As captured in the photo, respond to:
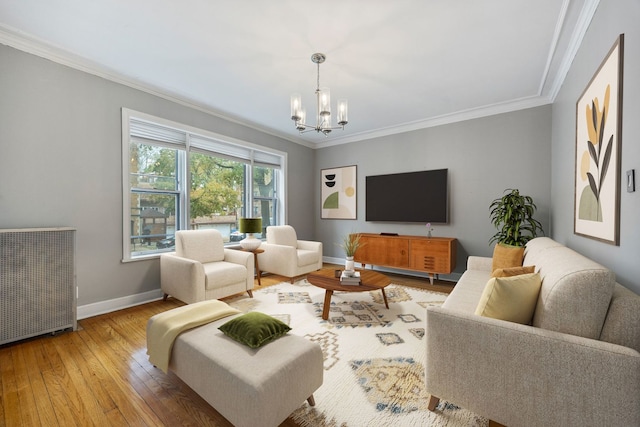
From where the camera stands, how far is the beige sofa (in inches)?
41.4

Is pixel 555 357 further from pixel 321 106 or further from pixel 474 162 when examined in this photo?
pixel 474 162

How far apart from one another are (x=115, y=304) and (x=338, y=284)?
252 centimetres

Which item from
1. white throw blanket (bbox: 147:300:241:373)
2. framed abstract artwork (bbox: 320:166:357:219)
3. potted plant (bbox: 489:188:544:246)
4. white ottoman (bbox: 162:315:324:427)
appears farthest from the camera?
framed abstract artwork (bbox: 320:166:357:219)

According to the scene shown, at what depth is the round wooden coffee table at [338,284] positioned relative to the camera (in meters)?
2.67

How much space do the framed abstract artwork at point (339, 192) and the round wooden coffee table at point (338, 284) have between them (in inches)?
90.3

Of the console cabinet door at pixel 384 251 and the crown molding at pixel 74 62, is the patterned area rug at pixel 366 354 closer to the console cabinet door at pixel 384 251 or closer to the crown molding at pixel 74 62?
the console cabinet door at pixel 384 251

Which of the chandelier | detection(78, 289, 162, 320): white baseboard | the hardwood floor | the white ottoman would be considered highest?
the chandelier

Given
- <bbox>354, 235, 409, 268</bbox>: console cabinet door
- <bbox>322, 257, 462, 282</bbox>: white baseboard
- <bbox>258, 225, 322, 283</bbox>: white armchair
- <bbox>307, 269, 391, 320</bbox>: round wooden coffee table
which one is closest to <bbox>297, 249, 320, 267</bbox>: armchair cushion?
<bbox>258, 225, 322, 283</bbox>: white armchair

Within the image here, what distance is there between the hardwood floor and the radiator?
142mm

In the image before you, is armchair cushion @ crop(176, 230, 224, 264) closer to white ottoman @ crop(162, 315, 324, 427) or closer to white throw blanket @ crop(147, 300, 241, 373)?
white throw blanket @ crop(147, 300, 241, 373)

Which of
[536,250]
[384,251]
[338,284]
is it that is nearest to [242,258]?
[338,284]

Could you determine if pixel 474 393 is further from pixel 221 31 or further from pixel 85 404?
pixel 221 31

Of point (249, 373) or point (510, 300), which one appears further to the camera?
point (510, 300)

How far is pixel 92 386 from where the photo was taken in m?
1.72
